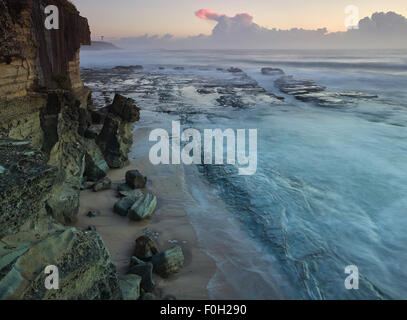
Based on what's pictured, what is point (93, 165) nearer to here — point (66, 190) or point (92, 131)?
point (92, 131)

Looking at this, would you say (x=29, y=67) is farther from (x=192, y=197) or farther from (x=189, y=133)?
(x=189, y=133)

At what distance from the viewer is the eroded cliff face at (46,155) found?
2.56 m

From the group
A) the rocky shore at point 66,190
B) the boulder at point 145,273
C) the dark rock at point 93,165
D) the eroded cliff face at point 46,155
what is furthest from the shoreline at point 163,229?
the eroded cliff face at point 46,155

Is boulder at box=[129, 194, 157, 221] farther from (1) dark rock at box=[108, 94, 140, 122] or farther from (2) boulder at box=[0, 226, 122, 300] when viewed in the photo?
(1) dark rock at box=[108, 94, 140, 122]

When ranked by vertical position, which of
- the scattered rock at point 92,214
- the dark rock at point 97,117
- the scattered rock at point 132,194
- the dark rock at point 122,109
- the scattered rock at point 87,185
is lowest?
the scattered rock at point 92,214

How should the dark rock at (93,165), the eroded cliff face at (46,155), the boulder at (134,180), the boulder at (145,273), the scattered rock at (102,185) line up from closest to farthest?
the eroded cliff face at (46,155) < the boulder at (145,273) < the scattered rock at (102,185) < the boulder at (134,180) < the dark rock at (93,165)

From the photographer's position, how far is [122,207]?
5387 millimetres

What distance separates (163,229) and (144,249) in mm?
890

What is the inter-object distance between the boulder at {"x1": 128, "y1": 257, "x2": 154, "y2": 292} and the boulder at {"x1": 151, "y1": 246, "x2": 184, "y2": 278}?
188 millimetres

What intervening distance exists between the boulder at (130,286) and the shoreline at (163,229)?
14.1 inches

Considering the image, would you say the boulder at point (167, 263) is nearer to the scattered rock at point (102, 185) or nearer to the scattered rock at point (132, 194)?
the scattered rock at point (132, 194)

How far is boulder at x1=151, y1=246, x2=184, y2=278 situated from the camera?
3.95 metres

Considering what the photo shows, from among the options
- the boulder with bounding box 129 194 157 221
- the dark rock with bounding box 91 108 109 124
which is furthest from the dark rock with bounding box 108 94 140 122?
the boulder with bounding box 129 194 157 221

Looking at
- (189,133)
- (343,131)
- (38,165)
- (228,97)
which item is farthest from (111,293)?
(228,97)
